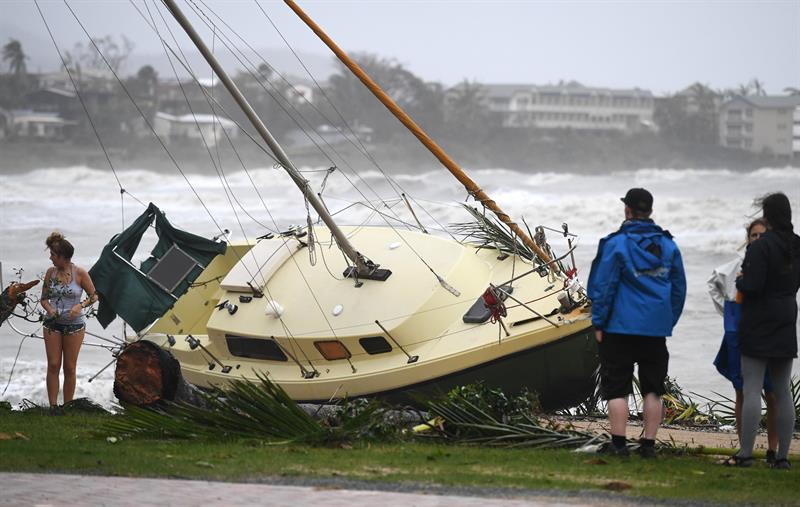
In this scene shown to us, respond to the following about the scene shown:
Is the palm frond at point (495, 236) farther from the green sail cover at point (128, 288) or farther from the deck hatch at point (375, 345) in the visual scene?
the green sail cover at point (128, 288)

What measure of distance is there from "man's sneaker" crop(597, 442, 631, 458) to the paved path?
1.72 meters

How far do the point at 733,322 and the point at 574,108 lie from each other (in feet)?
324

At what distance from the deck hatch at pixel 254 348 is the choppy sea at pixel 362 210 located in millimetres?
5787

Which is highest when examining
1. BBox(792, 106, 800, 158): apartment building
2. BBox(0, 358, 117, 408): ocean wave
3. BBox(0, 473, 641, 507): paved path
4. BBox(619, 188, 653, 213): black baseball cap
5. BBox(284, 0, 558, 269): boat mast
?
BBox(792, 106, 800, 158): apartment building

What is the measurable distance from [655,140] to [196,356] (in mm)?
87132

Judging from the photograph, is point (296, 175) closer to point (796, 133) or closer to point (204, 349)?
point (204, 349)

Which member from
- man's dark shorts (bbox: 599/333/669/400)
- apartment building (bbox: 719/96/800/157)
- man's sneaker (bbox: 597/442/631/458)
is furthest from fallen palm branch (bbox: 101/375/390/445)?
apartment building (bbox: 719/96/800/157)

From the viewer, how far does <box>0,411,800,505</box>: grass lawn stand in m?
7.98

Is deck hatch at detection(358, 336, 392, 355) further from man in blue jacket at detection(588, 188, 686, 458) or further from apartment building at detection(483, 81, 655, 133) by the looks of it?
apartment building at detection(483, 81, 655, 133)

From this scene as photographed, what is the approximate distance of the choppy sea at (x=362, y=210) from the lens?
25.8 m

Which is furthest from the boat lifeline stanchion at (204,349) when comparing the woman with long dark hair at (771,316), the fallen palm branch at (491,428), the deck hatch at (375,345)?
the woman with long dark hair at (771,316)

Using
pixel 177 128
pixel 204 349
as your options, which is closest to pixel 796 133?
pixel 177 128

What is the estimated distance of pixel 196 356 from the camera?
14328 mm

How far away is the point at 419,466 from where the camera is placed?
8648mm
